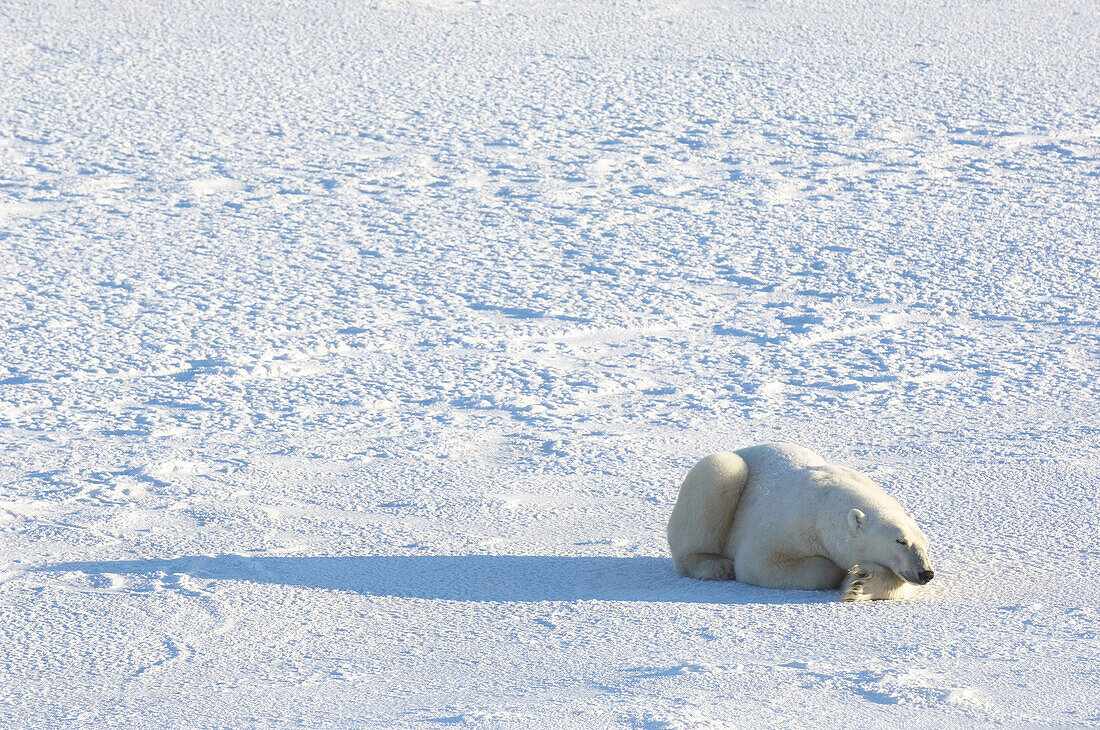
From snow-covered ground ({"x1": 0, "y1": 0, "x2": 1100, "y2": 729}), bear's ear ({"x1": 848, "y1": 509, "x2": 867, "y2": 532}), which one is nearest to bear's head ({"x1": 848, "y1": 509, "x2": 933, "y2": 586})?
bear's ear ({"x1": 848, "y1": 509, "x2": 867, "y2": 532})

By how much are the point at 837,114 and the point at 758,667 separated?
313 inches

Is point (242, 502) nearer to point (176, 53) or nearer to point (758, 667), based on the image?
point (758, 667)

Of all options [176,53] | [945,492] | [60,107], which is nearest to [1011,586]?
[945,492]

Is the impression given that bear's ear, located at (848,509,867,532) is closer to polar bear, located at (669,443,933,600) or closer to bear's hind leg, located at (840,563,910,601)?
polar bear, located at (669,443,933,600)

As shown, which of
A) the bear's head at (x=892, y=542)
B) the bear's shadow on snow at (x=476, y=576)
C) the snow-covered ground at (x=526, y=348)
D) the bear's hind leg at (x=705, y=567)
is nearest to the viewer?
the snow-covered ground at (x=526, y=348)

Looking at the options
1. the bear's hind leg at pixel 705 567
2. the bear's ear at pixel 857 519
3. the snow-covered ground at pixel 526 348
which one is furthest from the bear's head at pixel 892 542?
the bear's hind leg at pixel 705 567

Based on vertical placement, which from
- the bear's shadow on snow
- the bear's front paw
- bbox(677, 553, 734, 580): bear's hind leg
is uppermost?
the bear's front paw

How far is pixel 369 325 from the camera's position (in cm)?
715

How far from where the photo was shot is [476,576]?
4.30m

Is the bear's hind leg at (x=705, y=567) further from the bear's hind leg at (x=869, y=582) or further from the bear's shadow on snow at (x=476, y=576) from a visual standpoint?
the bear's hind leg at (x=869, y=582)

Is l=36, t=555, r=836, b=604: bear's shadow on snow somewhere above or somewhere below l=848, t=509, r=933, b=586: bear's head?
below

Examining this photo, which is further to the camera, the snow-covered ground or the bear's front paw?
the bear's front paw

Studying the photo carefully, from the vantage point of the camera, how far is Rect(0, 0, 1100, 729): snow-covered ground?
11.7 feet

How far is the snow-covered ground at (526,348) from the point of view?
140 inches
